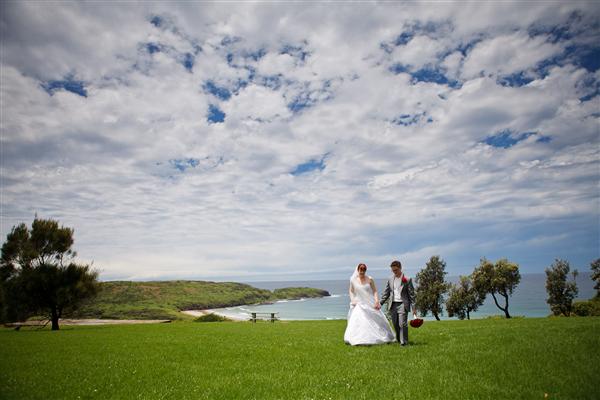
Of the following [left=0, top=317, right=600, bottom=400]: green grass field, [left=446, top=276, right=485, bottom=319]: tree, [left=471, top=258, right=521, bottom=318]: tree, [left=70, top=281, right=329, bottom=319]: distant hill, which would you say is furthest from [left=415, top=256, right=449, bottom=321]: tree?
[left=70, top=281, right=329, bottom=319]: distant hill

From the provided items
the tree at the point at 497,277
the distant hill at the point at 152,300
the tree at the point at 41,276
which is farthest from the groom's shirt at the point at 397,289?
the distant hill at the point at 152,300

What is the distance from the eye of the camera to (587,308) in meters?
59.4

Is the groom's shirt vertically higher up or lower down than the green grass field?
higher up

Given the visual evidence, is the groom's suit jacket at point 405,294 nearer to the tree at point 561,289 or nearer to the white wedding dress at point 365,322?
the white wedding dress at point 365,322

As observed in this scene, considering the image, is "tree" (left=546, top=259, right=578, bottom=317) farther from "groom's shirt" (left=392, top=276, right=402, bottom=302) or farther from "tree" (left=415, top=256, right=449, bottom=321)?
"groom's shirt" (left=392, top=276, right=402, bottom=302)

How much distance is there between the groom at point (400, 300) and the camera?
14441 millimetres

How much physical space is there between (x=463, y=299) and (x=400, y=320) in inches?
2423

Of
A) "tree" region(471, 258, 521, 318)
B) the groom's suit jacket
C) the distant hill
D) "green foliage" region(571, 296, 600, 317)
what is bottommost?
the distant hill

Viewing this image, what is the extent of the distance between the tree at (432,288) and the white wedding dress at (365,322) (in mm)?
60672

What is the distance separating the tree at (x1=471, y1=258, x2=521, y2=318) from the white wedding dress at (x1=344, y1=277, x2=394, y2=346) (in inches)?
2226

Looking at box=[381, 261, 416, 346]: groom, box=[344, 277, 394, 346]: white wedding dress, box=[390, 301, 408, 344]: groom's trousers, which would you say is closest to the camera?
box=[390, 301, 408, 344]: groom's trousers

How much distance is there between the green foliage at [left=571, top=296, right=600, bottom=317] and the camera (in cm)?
5761

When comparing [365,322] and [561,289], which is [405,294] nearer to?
[365,322]

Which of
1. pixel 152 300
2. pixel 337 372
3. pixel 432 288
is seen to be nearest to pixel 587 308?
pixel 432 288
